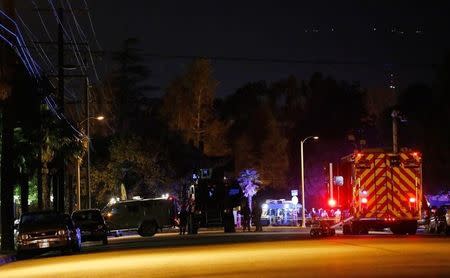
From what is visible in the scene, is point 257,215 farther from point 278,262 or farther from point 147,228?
point 278,262

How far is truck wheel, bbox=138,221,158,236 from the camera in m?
51.5

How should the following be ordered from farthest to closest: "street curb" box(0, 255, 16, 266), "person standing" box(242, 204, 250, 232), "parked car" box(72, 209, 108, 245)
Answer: "person standing" box(242, 204, 250, 232) < "parked car" box(72, 209, 108, 245) < "street curb" box(0, 255, 16, 266)

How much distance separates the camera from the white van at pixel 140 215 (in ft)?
169

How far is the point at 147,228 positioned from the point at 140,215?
0.89 meters

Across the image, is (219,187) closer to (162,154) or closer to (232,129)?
(162,154)

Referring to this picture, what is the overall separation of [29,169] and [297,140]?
62.1m

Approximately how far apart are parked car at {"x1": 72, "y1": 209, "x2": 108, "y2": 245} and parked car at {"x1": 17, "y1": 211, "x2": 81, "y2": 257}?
7832 mm

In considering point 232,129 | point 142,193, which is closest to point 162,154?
point 142,193

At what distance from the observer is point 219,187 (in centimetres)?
5097

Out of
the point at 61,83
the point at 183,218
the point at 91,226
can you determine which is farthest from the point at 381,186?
the point at 61,83

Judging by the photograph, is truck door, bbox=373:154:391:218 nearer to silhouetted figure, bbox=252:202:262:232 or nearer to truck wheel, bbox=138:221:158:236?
silhouetted figure, bbox=252:202:262:232

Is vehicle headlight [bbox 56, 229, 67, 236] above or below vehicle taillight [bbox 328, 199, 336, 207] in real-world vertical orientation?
below

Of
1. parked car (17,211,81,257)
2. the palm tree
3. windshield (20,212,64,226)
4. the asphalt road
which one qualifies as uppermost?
the palm tree

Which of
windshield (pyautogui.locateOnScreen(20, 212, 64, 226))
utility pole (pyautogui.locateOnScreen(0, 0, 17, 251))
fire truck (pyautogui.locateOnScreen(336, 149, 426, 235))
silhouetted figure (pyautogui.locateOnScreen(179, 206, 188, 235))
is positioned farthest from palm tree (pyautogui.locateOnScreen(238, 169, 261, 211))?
windshield (pyautogui.locateOnScreen(20, 212, 64, 226))
